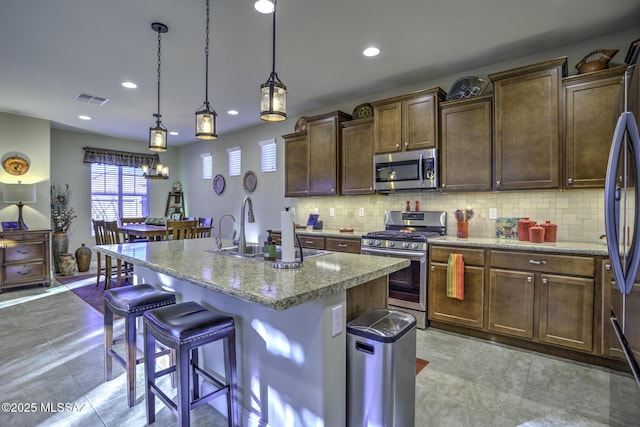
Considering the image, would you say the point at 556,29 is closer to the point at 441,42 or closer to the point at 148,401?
the point at 441,42

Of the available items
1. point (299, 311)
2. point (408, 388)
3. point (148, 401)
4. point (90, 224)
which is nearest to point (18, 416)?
point (148, 401)

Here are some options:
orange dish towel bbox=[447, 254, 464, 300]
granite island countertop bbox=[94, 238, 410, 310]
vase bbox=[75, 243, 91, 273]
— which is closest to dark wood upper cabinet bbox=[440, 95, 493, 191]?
orange dish towel bbox=[447, 254, 464, 300]

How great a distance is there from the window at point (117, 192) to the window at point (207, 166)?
1408mm

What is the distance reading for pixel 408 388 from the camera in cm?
159

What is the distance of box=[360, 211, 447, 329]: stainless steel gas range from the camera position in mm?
3340

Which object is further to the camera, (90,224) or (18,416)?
(90,224)

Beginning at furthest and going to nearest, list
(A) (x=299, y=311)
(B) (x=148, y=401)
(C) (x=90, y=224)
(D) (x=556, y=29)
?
(C) (x=90, y=224)
(D) (x=556, y=29)
(B) (x=148, y=401)
(A) (x=299, y=311)

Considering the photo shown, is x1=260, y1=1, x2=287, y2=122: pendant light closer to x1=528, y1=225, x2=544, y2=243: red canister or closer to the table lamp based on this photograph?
x1=528, y1=225, x2=544, y2=243: red canister

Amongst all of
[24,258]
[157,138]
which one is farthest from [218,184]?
[157,138]

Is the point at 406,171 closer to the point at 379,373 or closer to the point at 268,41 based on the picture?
the point at 268,41

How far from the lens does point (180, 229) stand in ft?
14.4

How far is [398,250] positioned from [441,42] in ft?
6.71

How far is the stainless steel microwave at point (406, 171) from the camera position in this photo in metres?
3.58

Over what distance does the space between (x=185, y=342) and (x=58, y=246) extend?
19.7 feet
